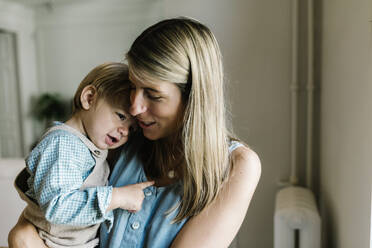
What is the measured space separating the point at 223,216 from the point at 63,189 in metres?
0.43

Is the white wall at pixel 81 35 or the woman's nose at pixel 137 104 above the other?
the white wall at pixel 81 35

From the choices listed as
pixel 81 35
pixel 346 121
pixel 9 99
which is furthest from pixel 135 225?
pixel 9 99

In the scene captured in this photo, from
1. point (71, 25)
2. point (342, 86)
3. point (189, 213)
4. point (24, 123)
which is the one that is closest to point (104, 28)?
point (71, 25)

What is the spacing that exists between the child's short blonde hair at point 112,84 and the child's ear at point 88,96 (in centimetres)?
1

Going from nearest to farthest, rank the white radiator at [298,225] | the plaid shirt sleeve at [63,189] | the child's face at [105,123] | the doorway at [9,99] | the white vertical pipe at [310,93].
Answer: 1. the plaid shirt sleeve at [63,189]
2. the child's face at [105,123]
3. the white radiator at [298,225]
4. the white vertical pipe at [310,93]
5. the doorway at [9,99]

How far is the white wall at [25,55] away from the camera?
5.00 metres

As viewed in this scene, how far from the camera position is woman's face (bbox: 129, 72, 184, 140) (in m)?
0.90

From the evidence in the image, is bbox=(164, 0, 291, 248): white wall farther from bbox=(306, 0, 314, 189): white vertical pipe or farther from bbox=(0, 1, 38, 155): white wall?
bbox=(0, 1, 38, 155): white wall

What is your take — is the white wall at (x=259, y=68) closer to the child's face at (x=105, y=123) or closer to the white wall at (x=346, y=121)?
the white wall at (x=346, y=121)

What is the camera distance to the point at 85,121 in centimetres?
100

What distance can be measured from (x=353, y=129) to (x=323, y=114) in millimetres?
878

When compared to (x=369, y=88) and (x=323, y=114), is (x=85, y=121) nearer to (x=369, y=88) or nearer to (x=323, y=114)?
(x=369, y=88)

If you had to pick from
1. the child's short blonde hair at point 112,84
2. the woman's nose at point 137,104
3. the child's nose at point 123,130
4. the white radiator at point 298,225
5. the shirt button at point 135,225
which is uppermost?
the child's short blonde hair at point 112,84

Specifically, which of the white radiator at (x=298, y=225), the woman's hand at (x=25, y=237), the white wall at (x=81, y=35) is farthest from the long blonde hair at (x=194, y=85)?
the white wall at (x=81, y=35)
